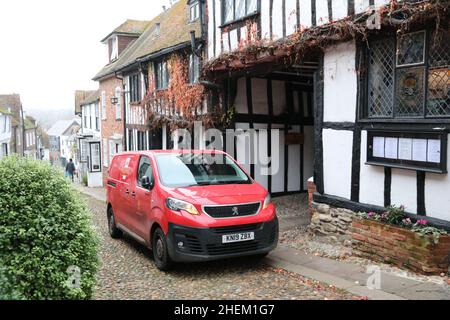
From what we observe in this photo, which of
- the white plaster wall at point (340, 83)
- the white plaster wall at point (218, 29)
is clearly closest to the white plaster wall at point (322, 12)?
the white plaster wall at point (340, 83)

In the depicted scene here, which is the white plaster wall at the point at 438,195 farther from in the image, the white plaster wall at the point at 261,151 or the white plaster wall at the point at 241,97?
the white plaster wall at the point at 241,97

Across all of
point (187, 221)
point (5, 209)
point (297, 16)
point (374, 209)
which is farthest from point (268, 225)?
point (297, 16)

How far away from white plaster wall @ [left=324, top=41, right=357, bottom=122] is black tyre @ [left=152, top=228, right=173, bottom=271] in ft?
12.6

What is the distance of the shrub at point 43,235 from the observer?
155 inches

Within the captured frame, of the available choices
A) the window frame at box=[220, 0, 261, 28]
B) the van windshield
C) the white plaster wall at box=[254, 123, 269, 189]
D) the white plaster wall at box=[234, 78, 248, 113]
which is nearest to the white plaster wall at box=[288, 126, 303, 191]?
the white plaster wall at box=[254, 123, 269, 189]

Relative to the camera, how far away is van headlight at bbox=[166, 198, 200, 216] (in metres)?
5.95

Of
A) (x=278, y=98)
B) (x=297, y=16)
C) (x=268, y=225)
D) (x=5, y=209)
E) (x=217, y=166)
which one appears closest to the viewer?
(x=5, y=209)

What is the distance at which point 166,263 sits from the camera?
615cm

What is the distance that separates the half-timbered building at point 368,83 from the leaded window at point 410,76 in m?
0.01

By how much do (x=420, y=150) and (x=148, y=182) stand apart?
4.24 m

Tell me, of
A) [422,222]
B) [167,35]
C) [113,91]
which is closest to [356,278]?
[422,222]

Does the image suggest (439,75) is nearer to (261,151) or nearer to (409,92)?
(409,92)

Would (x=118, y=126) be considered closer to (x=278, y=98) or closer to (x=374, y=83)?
(x=278, y=98)

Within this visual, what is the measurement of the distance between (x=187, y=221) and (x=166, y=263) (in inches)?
31.1
